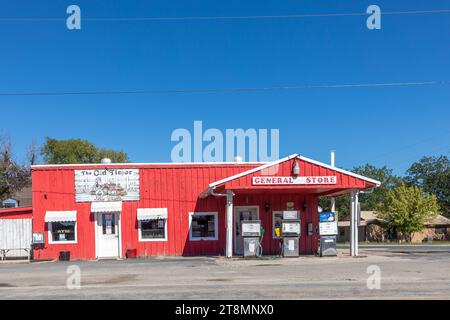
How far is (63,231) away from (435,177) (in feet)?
265

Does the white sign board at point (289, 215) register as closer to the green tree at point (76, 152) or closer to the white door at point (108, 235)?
the white door at point (108, 235)

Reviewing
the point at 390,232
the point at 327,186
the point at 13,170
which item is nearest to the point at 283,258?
the point at 327,186

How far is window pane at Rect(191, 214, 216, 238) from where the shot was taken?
28578 millimetres

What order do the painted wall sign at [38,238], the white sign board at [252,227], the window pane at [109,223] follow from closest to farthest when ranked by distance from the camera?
the white sign board at [252,227]
the painted wall sign at [38,238]
the window pane at [109,223]

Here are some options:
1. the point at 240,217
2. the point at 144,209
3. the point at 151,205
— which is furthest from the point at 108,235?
the point at 240,217

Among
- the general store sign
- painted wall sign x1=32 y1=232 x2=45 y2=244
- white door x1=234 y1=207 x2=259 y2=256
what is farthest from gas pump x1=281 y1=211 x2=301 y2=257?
painted wall sign x1=32 y1=232 x2=45 y2=244

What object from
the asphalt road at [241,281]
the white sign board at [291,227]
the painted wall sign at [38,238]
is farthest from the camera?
the painted wall sign at [38,238]

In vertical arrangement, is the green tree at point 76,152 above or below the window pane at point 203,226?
above

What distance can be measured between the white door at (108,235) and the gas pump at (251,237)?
716 centimetres

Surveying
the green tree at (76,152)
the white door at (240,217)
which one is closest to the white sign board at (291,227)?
the white door at (240,217)

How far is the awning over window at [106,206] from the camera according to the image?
28.1m

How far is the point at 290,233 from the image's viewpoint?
2503 cm

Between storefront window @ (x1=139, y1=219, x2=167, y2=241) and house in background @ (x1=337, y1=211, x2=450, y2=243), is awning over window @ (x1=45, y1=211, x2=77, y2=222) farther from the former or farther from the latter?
house in background @ (x1=337, y1=211, x2=450, y2=243)
